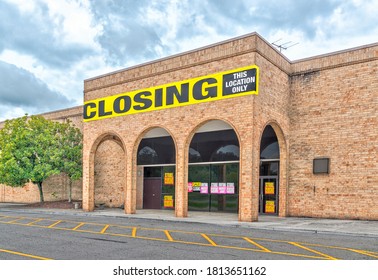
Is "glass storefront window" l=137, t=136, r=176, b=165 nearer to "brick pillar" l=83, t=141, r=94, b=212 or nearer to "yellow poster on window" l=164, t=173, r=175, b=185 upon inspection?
"yellow poster on window" l=164, t=173, r=175, b=185

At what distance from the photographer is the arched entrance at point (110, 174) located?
26.9m

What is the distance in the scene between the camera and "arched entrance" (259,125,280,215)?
67.6ft

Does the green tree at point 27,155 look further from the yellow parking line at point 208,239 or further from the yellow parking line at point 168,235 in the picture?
the yellow parking line at point 208,239

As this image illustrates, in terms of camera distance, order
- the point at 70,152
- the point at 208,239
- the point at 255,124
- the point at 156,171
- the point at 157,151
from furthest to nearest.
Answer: the point at 70,152
the point at 156,171
the point at 157,151
the point at 255,124
the point at 208,239

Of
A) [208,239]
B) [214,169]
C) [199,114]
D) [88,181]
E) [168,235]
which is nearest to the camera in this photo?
[208,239]

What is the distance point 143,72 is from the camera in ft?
70.4

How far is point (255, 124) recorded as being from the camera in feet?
55.5

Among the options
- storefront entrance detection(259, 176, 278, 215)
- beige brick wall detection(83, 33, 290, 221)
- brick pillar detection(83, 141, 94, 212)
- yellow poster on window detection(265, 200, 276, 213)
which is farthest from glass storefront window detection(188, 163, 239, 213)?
brick pillar detection(83, 141, 94, 212)

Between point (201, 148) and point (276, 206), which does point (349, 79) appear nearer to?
point (276, 206)

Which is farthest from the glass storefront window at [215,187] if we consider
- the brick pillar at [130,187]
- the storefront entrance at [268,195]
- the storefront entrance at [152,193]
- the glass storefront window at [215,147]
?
the brick pillar at [130,187]

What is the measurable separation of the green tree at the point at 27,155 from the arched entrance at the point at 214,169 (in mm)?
10465

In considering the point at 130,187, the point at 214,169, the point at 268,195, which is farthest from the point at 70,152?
the point at 268,195

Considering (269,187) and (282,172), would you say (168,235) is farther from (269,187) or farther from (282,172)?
(269,187)

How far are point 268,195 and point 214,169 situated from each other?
3876 millimetres
